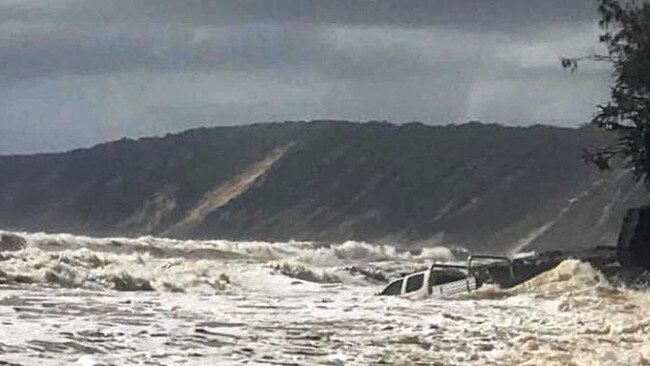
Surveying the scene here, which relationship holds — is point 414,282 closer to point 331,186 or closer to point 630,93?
point 630,93

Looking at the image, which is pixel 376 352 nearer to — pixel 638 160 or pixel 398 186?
pixel 638 160

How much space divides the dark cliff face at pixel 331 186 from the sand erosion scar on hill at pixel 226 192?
0.70 feet

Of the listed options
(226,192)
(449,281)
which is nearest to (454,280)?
(449,281)

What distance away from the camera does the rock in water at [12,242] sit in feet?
200

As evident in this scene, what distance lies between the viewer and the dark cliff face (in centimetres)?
13838

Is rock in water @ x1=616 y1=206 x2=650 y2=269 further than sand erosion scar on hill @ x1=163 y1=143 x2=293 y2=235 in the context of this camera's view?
No

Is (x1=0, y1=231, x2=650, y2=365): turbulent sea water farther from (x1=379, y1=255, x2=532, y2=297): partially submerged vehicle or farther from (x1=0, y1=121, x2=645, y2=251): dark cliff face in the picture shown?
(x1=0, y1=121, x2=645, y2=251): dark cliff face

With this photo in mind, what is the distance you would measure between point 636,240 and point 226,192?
128996 millimetres

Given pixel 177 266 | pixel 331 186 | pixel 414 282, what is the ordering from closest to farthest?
pixel 414 282 → pixel 177 266 → pixel 331 186

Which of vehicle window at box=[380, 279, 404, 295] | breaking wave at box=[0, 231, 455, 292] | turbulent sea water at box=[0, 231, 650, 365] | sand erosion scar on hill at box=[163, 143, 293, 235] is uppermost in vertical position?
sand erosion scar on hill at box=[163, 143, 293, 235]

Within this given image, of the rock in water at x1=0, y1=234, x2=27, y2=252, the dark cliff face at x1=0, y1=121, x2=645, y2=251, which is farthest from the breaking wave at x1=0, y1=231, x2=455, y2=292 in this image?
the dark cliff face at x1=0, y1=121, x2=645, y2=251

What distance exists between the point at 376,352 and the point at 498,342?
1.92 metres

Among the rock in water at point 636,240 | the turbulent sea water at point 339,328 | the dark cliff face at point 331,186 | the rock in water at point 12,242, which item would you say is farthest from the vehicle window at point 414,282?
the dark cliff face at point 331,186

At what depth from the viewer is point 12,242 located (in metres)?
62.7
